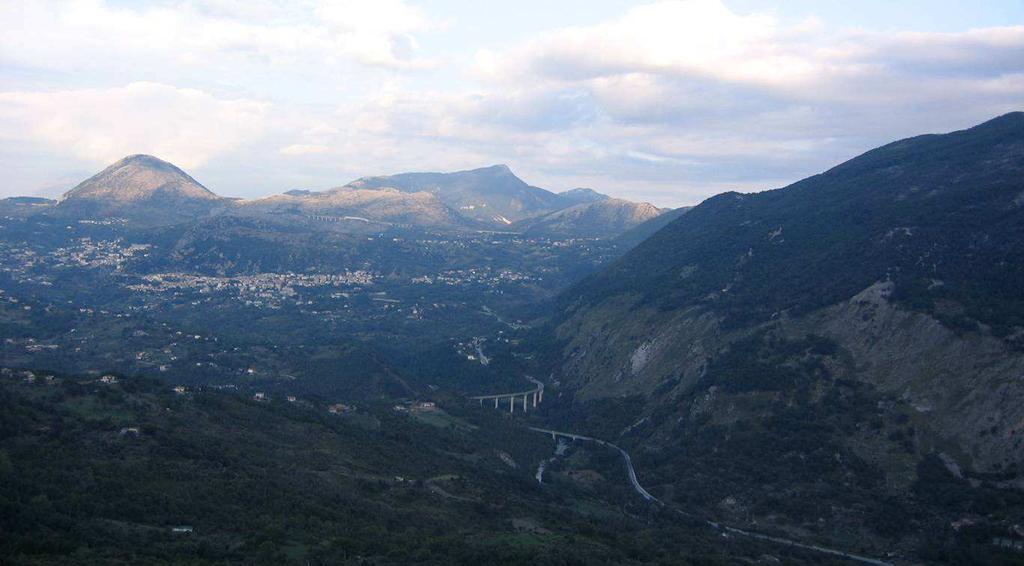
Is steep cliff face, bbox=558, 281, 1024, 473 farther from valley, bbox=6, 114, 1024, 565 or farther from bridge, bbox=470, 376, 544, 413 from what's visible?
bridge, bbox=470, 376, 544, 413

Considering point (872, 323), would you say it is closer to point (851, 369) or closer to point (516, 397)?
point (851, 369)

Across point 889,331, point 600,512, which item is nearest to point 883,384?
point 889,331

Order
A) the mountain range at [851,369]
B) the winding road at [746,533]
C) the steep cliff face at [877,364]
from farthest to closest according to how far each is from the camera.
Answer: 1. the steep cliff face at [877,364]
2. the mountain range at [851,369]
3. the winding road at [746,533]

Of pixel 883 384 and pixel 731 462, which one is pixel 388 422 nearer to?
pixel 731 462

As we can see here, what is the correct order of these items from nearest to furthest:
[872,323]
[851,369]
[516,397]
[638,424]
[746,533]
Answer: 1. [746,533]
2. [851,369]
3. [872,323]
4. [638,424]
5. [516,397]

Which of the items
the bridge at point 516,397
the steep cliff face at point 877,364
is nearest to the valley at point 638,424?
the steep cliff face at point 877,364

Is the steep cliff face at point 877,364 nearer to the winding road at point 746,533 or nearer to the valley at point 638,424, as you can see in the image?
the valley at point 638,424

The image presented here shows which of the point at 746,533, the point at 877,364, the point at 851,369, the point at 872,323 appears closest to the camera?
the point at 746,533

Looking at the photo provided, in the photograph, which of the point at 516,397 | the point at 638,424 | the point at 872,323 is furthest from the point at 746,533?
the point at 516,397

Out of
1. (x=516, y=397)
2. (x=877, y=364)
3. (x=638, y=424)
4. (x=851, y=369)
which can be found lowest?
(x=516, y=397)

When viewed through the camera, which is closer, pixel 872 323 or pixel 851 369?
pixel 851 369
